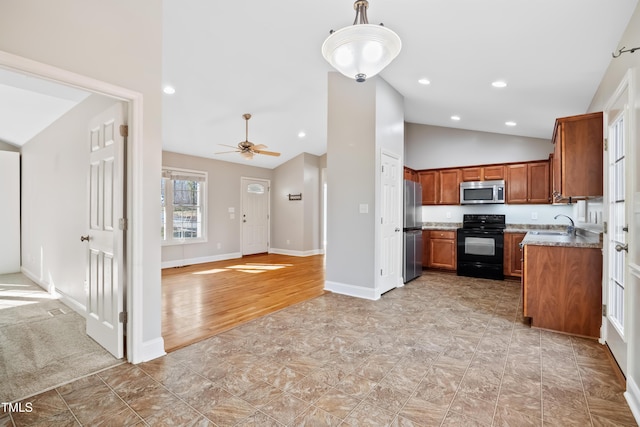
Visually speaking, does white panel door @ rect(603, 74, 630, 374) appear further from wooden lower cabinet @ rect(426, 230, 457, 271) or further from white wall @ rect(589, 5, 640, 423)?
wooden lower cabinet @ rect(426, 230, 457, 271)

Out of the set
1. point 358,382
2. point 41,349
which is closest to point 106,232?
point 41,349

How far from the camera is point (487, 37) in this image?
2625mm

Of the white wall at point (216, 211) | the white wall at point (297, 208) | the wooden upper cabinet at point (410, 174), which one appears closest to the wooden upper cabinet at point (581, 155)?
the wooden upper cabinet at point (410, 174)

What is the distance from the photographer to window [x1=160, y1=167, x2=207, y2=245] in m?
6.61

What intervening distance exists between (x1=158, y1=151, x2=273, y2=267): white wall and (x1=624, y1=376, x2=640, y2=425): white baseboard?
22.7ft

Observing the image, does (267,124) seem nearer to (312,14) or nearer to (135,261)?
(312,14)

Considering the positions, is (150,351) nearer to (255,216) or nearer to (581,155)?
(581,155)

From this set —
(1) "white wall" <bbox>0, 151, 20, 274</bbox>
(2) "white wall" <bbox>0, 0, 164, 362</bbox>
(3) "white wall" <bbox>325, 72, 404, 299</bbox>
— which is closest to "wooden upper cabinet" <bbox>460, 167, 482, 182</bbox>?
(3) "white wall" <bbox>325, 72, 404, 299</bbox>

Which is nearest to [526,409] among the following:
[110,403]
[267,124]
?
[110,403]

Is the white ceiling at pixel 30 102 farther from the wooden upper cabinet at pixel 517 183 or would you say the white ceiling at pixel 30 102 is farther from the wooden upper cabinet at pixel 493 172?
the wooden upper cabinet at pixel 517 183

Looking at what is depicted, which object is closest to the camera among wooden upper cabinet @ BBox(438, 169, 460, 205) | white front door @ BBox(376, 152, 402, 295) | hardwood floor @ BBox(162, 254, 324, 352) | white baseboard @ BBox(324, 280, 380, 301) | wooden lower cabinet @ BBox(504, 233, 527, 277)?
hardwood floor @ BBox(162, 254, 324, 352)

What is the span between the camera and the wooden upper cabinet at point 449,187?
6.06 metres

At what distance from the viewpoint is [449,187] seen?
20.1 ft

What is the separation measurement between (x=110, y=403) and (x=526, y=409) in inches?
99.1
